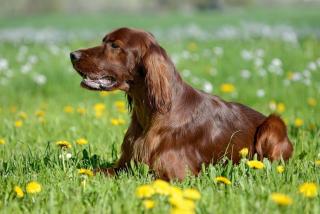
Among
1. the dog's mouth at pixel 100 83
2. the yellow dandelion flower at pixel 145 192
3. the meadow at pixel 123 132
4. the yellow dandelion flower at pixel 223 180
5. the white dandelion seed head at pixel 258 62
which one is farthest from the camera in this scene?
the white dandelion seed head at pixel 258 62

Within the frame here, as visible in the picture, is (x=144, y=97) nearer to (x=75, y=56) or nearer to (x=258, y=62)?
(x=75, y=56)

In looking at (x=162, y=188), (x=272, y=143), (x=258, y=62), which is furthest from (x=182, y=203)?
(x=258, y=62)

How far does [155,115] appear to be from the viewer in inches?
161

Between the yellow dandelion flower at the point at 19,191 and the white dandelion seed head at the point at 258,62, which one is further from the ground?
the yellow dandelion flower at the point at 19,191

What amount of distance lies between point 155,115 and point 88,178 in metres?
0.78

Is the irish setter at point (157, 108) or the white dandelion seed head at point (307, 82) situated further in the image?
the white dandelion seed head at point (307, 82)

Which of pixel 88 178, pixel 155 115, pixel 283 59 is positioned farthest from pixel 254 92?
pixel 88 178

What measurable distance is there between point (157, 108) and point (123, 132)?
4.44ft

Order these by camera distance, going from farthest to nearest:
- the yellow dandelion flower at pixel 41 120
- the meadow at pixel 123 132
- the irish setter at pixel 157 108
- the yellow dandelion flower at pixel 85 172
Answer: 1. the yellow dandelion flower at pixel 41 120
2. the irish setter at pixel 157 108
3. the yellow dandelion flower at pixel 85 172
4. the meadow at pixel 123 132

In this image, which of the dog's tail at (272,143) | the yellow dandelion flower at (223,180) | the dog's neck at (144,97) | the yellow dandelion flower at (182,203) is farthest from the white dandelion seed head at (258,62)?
the yellow dandelion flower at (182,203)

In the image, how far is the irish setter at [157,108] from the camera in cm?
404

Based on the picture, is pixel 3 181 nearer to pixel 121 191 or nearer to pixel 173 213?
pixel 121 191

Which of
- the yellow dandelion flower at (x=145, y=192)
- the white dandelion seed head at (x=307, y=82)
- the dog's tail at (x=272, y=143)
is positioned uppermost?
the yellow dandelion flower at (x=145, y=192)

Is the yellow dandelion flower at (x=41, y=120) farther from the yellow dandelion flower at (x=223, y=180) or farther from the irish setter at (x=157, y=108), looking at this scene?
the yellow dandelion flower at (x=223, y=180)
